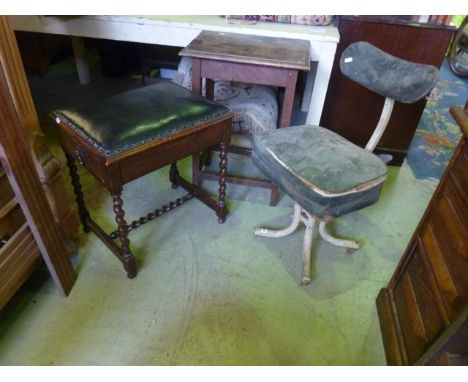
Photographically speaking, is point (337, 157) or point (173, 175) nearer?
point (337, 157)

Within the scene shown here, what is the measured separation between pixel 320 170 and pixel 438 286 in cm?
49

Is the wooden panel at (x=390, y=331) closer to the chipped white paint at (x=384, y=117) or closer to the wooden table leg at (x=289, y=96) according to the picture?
A: the chipped white paint at (x=384, y=117)

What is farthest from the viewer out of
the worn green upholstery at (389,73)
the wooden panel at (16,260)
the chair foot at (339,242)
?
the chair foot at (339,242)

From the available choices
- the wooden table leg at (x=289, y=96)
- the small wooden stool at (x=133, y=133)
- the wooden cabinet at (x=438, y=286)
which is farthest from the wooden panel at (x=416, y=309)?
the small wooden stool at (x=133, y=133)

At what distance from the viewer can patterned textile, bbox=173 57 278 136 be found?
1.89 metres

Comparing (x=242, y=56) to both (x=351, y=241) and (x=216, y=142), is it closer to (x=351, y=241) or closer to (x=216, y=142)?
(x=216, y=142)

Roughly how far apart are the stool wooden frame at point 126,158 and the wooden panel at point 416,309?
83 centimetres

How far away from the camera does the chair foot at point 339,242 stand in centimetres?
162

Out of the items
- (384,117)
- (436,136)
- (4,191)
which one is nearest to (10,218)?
(4,191)

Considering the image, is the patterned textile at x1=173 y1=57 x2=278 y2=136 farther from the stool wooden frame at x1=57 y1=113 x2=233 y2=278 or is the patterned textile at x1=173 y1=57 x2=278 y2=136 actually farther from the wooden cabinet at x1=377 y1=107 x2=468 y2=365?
the wooden cabinet at x1=377 y1=107 x2=468 y2=365

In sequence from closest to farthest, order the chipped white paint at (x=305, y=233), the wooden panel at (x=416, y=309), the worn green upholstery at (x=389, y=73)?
the wooden panel at (x=416, y=309), the worn green upholstery at (x=389, y=73), the chipped white paint at (x=305, y=233)

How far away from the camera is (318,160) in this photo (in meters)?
1.26

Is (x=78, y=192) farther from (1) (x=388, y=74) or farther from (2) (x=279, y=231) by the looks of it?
(1) (x=388, y=74)

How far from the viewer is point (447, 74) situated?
13.3 feet
